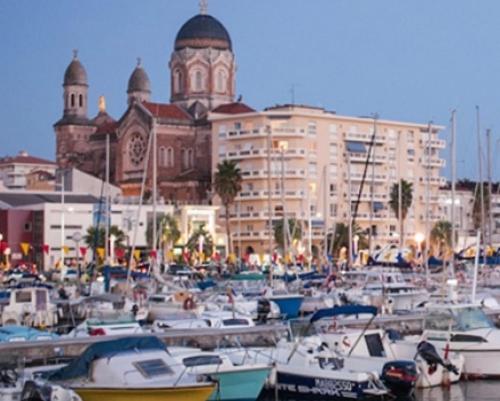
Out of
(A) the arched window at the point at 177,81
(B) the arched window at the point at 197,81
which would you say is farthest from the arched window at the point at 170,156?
(A) the arched window at the point at 177,81

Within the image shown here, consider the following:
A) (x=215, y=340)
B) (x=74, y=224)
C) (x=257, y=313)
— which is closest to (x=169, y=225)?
(x=74, y=224)

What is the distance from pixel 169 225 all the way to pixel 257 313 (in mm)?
55304

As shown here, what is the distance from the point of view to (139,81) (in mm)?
130000

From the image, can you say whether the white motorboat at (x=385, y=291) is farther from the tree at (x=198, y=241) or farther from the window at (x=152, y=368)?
the tree at (x=198, y=241)

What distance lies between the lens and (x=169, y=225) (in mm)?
98375

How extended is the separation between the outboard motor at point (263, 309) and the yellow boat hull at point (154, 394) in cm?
2029

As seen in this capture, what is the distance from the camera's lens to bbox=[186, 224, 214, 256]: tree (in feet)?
323

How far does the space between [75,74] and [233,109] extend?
2757 cm

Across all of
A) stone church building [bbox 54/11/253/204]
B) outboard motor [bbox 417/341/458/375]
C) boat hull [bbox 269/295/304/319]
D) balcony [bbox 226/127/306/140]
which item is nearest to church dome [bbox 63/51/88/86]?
stone church building [bbox 54/11/253/204]

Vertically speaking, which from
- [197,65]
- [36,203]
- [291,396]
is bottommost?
Answer: [291,396]

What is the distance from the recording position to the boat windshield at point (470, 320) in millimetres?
31484

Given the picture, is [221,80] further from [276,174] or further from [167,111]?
[276,174]

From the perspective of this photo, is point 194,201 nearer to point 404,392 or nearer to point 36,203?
point 36,203

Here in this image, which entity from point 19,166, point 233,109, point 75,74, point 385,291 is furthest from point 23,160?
point 385,291
